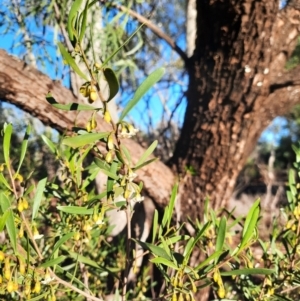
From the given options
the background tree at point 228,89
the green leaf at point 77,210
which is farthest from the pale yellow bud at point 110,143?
the background tree at point 228,89

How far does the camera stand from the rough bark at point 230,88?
1.40m

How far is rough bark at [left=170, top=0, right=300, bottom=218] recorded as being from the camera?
4.59ft

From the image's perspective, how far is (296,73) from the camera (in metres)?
1.61

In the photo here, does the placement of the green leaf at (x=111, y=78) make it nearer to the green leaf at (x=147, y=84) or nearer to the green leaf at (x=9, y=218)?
the green leaf at (x=147, y=84)

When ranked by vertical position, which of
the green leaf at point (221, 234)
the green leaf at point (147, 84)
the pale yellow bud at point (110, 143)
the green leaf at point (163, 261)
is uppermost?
the green leaf at point (147, 84)

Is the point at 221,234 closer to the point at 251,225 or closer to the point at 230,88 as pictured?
the point at 251,225

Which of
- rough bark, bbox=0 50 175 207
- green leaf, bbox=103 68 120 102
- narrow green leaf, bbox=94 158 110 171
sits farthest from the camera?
rough bark, bbox=0 50 175 207

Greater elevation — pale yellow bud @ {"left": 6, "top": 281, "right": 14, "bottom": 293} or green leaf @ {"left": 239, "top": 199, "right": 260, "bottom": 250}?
green leaf @ {"left": 239, "top": 199, "right": 260, "bottom": 250}

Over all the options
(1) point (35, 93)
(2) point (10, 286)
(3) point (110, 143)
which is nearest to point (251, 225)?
(3) point (110, 143)

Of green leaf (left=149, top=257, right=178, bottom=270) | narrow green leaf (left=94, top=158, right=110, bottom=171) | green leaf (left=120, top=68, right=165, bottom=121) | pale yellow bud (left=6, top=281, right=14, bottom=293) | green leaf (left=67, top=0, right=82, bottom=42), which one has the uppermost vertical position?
green leaf (left=67, top=0, right=82, bottom=42)

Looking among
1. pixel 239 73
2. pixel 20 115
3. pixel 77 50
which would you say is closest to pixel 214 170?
pixel 239 73

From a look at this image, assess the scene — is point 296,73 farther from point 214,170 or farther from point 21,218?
point 21,218

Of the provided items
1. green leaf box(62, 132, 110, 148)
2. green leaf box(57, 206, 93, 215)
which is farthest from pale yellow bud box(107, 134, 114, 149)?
green leaf box(57, 206, 93, 215)

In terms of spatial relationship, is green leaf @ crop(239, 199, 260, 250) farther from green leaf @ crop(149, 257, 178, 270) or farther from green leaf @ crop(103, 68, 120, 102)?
green leaf @ crop(103, 68, 120, 102)
